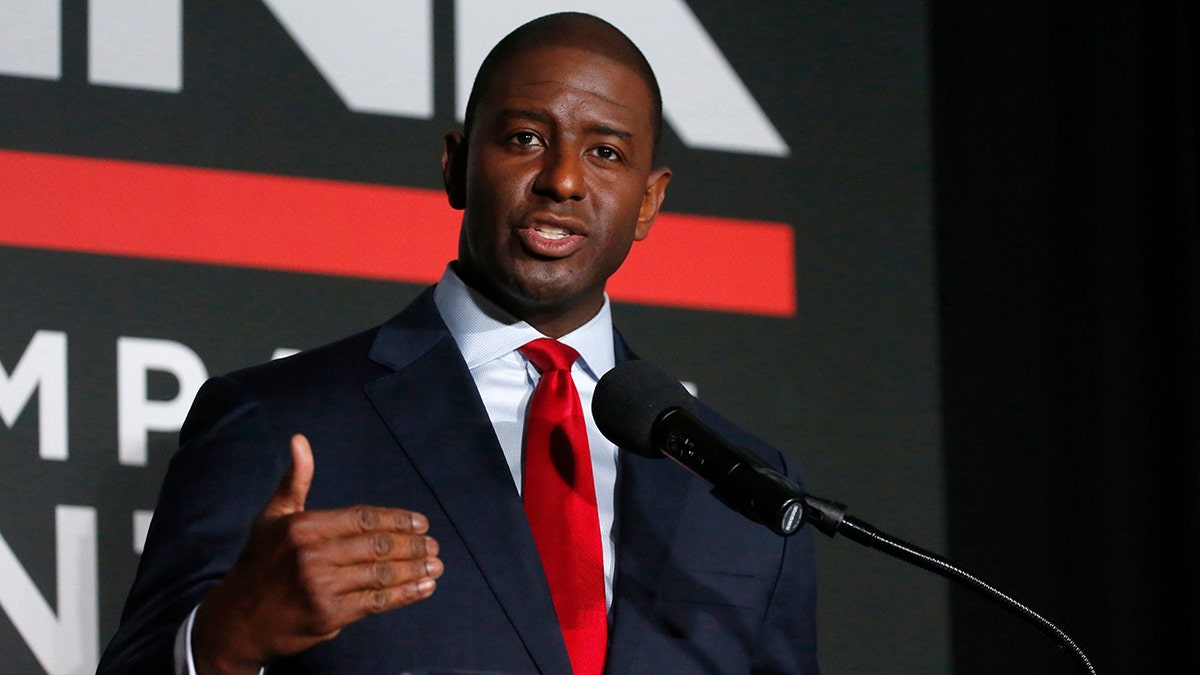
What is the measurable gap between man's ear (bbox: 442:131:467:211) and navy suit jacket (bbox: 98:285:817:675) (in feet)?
0.57

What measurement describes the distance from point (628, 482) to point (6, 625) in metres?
1.07

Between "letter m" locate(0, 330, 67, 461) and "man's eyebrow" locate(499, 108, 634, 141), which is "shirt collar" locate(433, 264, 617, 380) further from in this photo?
"letter m" locate(0, 330, 67, 461)

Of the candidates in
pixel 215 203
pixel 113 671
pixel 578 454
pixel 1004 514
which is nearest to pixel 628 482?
pixel 578 454

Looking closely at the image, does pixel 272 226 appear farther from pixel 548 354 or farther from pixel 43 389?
pixel 548 354

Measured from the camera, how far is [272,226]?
8.48 ft

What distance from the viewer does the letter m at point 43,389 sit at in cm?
238

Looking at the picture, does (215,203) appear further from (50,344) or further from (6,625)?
(6,625)

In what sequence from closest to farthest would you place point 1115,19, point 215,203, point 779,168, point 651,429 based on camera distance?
point 651,429 < point 215,203 < point 779,168 < point 1115,19

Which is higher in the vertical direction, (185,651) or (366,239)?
(366,239)

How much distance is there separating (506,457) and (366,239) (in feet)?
2.61

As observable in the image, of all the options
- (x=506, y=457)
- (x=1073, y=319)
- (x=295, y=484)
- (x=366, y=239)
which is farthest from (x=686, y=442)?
(x=1073, y=319)

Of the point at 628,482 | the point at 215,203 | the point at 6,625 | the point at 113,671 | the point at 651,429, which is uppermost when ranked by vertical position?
the point at 215,203

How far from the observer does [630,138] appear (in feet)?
6.90

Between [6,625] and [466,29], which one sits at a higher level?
[466,29]
